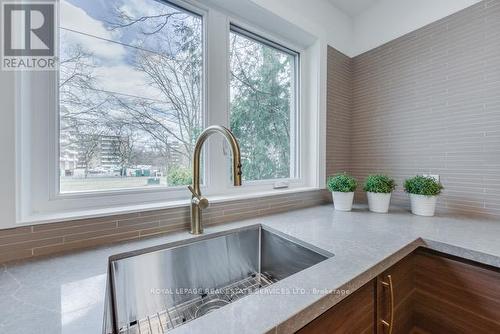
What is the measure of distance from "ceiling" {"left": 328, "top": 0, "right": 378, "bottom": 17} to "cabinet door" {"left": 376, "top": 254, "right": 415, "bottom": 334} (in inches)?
64.5

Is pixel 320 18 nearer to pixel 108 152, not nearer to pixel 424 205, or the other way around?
pixel 424 205

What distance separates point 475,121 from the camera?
115cm

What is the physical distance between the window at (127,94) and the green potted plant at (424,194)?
1.18m

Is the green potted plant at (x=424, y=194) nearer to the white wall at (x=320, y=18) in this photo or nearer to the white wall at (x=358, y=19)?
the white wall at (x=358, y=19)

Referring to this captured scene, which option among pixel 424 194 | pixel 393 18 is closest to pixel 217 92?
pixel 424 194

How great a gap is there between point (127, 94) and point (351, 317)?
1.10 meters

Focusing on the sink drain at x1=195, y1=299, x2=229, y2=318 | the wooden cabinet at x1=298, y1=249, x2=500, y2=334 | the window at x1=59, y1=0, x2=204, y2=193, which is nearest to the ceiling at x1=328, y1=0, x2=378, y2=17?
the window at x1=59, y1=0, x2=204, y2=193

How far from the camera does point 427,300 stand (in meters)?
0.82

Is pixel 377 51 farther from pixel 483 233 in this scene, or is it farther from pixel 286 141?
pixel 483 233

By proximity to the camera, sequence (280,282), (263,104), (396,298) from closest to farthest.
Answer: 1. (280,282)
2. (396,298)
3. (263,104)

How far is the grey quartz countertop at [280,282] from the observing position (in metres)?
0.40

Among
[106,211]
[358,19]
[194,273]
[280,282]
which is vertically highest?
[358,19]

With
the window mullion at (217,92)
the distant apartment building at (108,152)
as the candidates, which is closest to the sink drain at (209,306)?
the window mullion at (217,92)

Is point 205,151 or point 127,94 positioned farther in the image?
point 205,151
